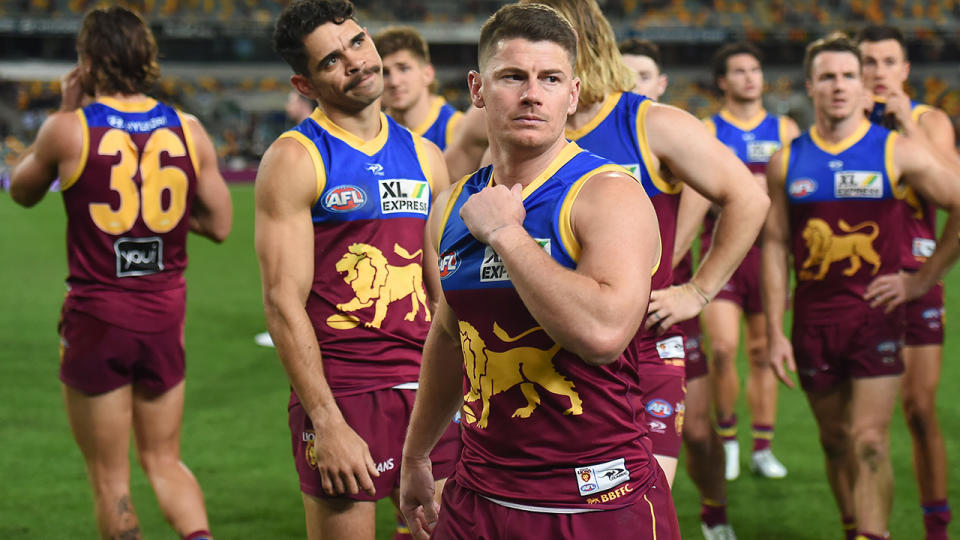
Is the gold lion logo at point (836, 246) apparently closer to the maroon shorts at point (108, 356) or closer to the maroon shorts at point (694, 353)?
the maroon shorts at point (694, 353)

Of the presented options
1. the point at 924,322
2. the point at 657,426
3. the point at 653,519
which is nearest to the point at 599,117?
the point at 657,426

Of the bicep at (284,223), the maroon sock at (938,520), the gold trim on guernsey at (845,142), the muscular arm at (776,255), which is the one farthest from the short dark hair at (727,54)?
the bicep at (284,223)

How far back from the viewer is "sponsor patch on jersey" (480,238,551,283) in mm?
2525

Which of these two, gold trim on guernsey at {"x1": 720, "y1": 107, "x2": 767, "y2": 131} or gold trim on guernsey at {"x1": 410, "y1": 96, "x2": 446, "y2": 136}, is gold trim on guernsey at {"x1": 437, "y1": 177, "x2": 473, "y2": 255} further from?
gold trim on guernsey at {"x1": 720, "y1": 107, "x2": 767, "y2": 131}

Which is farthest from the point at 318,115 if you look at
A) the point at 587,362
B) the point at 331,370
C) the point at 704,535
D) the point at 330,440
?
the point at 704,535

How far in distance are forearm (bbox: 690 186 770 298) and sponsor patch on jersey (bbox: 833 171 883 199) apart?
1248 mm

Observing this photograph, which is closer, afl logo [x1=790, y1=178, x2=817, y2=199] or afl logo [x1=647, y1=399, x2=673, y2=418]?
afl logo [x1=647, y1=399, x2=673, y2=418]

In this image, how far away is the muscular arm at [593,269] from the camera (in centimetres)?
231

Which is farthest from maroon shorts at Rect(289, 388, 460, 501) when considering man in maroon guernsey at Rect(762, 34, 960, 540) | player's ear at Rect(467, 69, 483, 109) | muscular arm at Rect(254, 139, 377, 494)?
man in maroon guernsey at Rect(762, 34, 960, 540)

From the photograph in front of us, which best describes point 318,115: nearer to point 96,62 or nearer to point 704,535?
point 96,62

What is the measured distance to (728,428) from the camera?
688 cm

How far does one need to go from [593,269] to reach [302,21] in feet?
→ 6.02

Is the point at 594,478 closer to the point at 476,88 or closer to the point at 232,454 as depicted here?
the point at 476,88

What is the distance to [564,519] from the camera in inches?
103
